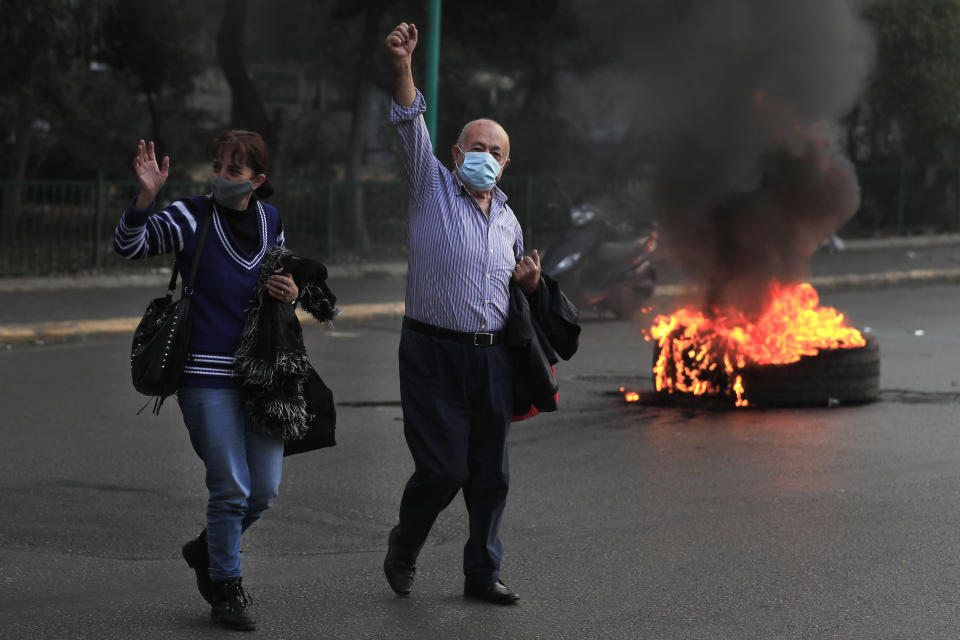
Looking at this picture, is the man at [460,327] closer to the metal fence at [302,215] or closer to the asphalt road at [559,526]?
the asphalt road at [559,526]

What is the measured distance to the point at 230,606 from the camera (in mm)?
4547

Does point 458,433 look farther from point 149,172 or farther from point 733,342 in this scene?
point 733,342

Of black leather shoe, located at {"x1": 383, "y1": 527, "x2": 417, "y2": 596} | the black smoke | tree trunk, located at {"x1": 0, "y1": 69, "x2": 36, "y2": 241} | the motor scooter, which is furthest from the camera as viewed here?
tree trunk, located at {"x1": 0, "y1": 69, "x2": 36, "y2": 241}

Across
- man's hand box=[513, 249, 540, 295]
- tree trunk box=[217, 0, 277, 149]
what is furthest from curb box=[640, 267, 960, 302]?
man's hand box=[513, 249, 540, 295]

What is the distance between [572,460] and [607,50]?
8.99m

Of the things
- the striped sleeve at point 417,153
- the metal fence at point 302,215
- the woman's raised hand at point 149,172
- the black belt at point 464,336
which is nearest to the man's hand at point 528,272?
the black belt at point 464,336

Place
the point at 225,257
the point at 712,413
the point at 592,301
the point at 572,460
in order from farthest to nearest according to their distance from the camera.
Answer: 1. the point at 592,301
2. the point at 712,413
3. the point at 572,460
4. the point at 225,257

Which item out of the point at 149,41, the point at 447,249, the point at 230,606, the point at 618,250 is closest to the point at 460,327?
the point at 447,249

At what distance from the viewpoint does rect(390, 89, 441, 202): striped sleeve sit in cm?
482

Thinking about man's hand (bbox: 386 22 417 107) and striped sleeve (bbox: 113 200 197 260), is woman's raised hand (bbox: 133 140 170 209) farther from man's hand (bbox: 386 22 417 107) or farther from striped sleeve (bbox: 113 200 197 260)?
man's hand (bbox: 386 22 417 107)

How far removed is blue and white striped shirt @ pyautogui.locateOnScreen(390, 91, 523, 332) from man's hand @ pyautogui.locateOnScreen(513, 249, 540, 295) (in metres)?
0.05

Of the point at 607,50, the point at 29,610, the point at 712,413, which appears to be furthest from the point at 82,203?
the point at 29,610

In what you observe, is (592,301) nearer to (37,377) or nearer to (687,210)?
(687,210)

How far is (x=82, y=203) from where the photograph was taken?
1753 centimetres
